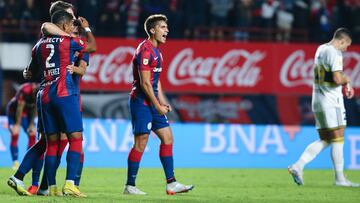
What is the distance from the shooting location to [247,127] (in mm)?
19250

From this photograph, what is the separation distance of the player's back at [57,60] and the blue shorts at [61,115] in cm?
8

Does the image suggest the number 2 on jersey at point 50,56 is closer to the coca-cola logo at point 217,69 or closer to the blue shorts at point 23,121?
the blue shorts at point 23,121

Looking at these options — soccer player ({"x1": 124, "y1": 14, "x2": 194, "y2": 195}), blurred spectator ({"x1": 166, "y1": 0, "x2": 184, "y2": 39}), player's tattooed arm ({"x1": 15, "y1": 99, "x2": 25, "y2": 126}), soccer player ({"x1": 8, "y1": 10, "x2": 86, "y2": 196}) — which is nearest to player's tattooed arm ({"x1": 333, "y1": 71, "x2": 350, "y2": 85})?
soccer player ({"x1": 124, "y1": 14, "x2": 194, "y2": 195})

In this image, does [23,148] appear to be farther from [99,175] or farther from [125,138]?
[99,175]

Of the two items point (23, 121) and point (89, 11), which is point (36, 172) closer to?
point (23, 121)

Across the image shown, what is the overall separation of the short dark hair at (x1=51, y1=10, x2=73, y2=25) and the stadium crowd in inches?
393

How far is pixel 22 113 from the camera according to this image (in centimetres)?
1631

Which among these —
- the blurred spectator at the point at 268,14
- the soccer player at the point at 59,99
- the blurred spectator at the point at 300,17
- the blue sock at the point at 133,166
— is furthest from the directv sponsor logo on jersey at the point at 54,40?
the blurred spectator at the point at 300,17

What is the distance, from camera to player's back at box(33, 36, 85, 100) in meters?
9.98

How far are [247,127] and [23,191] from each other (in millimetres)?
9589

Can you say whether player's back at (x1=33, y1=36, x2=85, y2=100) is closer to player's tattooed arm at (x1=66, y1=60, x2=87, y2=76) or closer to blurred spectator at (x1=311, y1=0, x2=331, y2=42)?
player's tattooed arm at (x1=66, y1=60, x2=87, y2=76)

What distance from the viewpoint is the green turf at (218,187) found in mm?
10289

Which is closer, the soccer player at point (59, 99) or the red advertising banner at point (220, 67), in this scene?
the soccer player at point (59, 99)

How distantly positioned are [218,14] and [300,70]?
2404 millimetres
